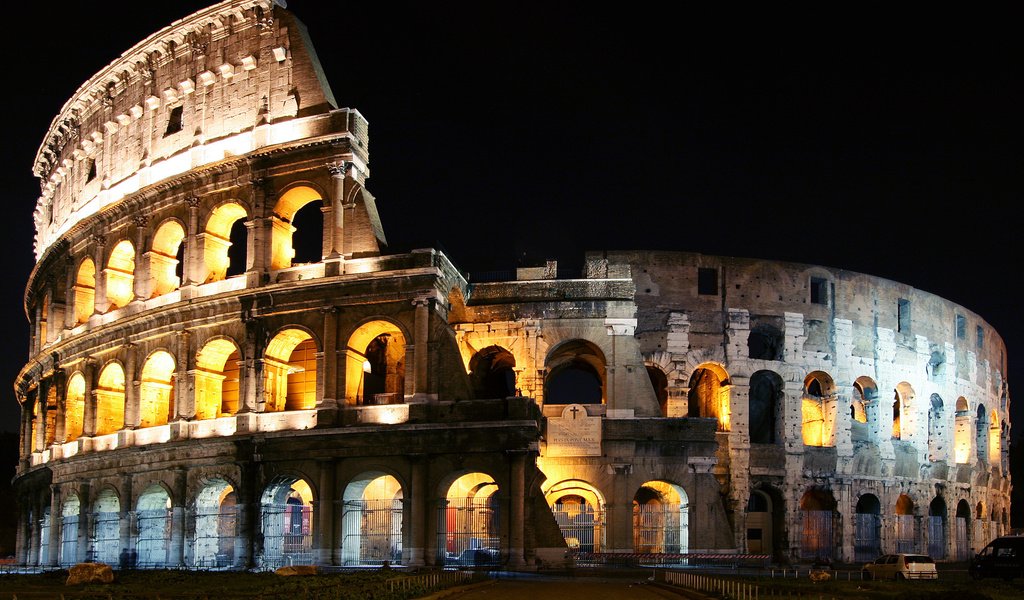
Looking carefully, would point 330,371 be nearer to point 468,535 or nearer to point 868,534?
point 468,535

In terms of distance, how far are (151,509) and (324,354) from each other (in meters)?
8.08

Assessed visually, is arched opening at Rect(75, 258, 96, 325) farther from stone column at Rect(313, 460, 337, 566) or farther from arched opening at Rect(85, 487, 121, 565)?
stone column at Rect(313, 460, 337, 566)

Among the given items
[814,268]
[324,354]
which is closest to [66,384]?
[324,354]

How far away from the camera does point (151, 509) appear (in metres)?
33.5

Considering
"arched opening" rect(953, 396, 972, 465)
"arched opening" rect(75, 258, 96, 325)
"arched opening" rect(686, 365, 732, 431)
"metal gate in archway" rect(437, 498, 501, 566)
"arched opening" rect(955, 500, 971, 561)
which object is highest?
"arched opening" rect(75, 258, 96, 325)

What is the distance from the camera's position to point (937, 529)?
40.2 metres

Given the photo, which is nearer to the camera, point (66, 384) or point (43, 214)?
point (66, 384)

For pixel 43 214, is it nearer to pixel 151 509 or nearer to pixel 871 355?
pixel 151 509

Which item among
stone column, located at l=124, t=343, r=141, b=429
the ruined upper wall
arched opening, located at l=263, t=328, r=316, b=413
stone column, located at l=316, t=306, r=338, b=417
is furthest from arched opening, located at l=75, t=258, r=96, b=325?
stone column, located at l=316, t=306, r=338, b=417

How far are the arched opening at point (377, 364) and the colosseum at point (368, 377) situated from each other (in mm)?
112

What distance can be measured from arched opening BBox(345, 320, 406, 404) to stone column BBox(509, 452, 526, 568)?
14.9ft

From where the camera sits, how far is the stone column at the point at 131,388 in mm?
33312

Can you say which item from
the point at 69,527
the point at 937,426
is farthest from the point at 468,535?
the point at 937,426

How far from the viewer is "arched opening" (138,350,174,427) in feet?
110
